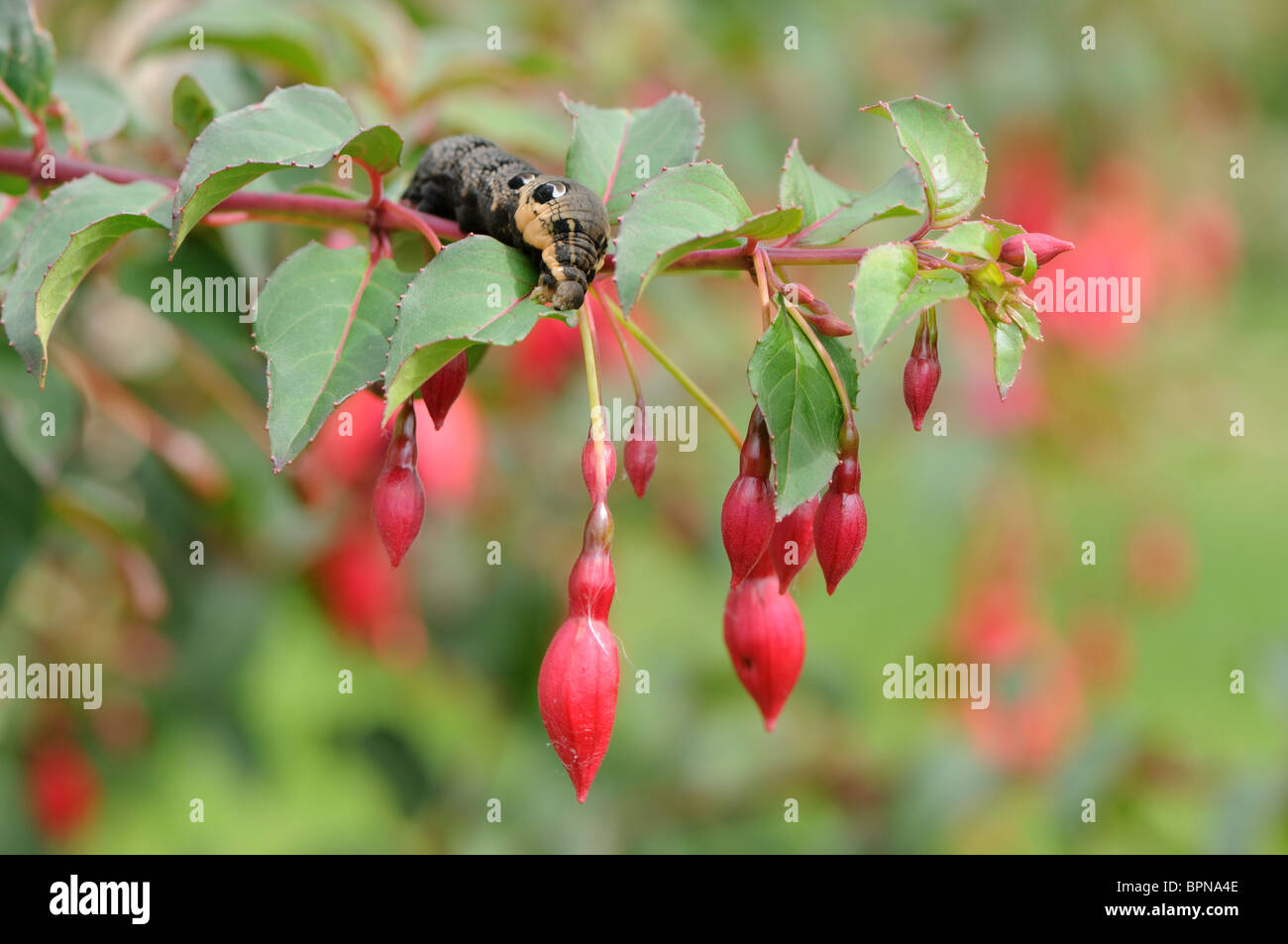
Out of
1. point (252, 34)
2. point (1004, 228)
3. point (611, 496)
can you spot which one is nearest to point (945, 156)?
point (1004, 228)

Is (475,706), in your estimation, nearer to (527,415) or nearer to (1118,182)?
(527,415)

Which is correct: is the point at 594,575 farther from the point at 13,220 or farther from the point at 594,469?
A: the point at 13,220

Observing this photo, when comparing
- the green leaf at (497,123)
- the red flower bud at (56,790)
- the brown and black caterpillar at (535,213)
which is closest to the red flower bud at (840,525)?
the brown and black caterpillar at (535,213)

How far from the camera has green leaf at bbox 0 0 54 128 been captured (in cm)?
49

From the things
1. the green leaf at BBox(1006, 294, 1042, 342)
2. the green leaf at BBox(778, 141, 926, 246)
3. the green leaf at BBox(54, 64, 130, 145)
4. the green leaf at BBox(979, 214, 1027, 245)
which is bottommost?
the green leaf at BBox(1006, 294, 1042, 342)

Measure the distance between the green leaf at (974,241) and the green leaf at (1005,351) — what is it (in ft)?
0.07

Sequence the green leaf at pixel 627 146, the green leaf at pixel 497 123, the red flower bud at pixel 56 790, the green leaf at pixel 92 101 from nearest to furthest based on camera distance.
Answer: the green leaf at pixel 627 146, the green leaf at pixel 92 101, the green leaf at pixel 497 123, the red flower bud at pixel 56 790

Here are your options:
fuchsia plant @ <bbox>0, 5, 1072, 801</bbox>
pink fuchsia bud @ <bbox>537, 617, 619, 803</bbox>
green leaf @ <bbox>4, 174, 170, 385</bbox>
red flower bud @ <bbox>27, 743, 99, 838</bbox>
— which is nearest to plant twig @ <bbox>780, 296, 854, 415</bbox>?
fuchsia plant @ <bbox>0, 5, 1072, 801</bbox>

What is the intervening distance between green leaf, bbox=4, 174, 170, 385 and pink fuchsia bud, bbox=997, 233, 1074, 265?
29cm

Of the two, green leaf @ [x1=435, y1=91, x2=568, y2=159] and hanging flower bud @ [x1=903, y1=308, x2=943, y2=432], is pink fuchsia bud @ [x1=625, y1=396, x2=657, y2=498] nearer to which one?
hanging flower bud @ [x1=903, y1=308, x2=943, y2=432]

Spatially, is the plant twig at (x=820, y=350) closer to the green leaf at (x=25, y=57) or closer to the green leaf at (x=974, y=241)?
the green leaf at (x=974, y=241)

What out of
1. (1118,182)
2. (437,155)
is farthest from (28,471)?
(1118,182)

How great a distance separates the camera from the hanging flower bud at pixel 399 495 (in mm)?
387

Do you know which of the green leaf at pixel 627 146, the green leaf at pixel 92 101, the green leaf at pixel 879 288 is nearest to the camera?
the green leaf at pixel 879 288
